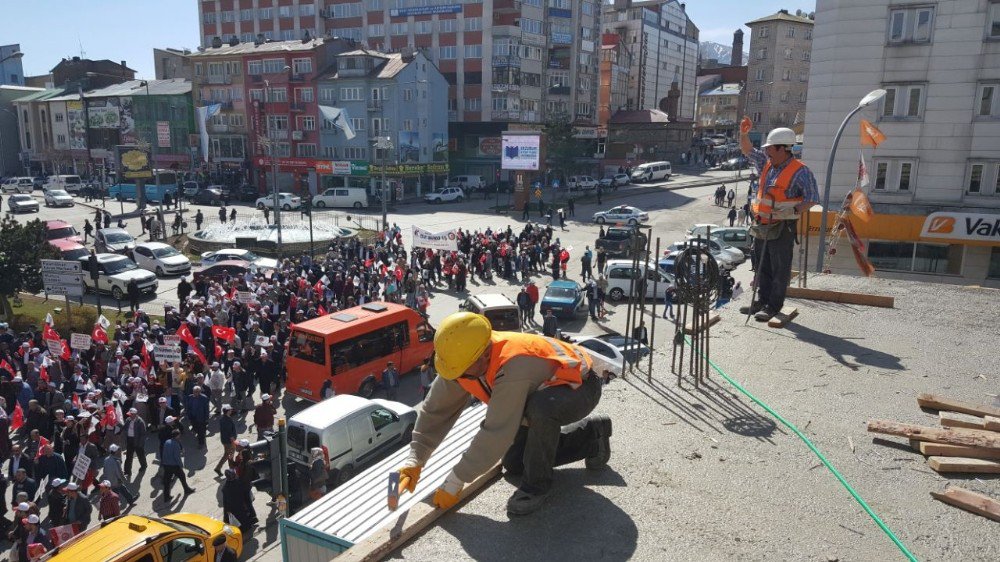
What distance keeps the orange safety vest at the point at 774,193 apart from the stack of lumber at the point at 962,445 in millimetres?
3472

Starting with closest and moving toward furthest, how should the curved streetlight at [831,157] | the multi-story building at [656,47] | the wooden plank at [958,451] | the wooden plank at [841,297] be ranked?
1. the wooden plank at [958,451]
2. the wooden plank at [841,297]
3. the curved streetlight at [831,157]
4. the multi-story building at [656,47]

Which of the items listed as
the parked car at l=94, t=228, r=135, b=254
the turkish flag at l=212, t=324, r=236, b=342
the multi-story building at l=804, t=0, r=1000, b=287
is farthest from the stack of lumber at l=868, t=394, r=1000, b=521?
the parked car at l=94, t=228, r=135, b=254

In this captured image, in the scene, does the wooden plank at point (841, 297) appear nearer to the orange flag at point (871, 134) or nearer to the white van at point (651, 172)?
the orange flag at point (871, 134)

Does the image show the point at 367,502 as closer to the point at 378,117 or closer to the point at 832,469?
the point at 832,469

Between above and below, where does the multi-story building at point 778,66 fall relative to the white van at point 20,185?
above

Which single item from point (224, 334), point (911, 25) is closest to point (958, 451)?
point (224, 334)

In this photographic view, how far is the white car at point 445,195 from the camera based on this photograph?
2130 inches

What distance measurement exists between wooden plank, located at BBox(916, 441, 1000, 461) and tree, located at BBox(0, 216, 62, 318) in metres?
23.0

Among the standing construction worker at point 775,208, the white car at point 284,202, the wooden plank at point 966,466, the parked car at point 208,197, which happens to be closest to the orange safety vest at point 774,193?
the standing construction worker at point 775,208

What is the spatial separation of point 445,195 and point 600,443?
164 ft

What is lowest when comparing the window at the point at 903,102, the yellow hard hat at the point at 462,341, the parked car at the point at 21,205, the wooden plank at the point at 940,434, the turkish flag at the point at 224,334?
the turkish flag at the point at 224,334

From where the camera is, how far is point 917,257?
24.3m

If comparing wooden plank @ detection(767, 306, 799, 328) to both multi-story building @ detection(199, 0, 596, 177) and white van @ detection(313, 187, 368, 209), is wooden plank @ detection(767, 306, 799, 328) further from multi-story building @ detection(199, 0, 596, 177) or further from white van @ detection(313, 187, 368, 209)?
multi-story building @ detection(199, 0, 596, 177)

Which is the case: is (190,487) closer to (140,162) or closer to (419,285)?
(419,285)
